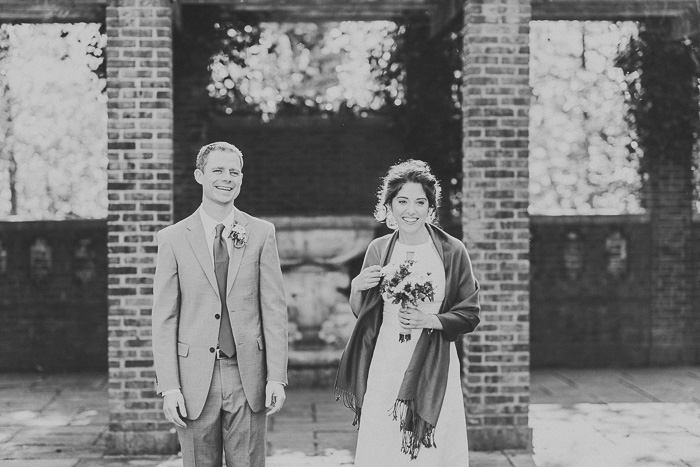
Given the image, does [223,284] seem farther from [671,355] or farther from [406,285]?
[671,355]

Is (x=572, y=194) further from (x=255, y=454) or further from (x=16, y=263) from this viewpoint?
(x=255, y=454)

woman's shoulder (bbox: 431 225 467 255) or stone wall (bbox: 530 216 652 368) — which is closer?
woman's shoulder (bbox: 431 225 467 255)

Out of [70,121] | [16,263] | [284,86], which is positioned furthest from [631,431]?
[70,121]

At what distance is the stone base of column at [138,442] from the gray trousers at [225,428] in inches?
99.9

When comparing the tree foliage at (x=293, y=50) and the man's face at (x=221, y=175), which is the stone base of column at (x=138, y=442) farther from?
the tree foliage at (x=293, y=50)

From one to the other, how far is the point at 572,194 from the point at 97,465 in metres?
15.3

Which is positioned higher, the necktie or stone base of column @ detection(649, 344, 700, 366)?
the necktie

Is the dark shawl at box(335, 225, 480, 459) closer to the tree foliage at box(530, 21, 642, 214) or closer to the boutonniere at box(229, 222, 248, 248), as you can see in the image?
the boutonniere at box(229, 222, 248, 248)

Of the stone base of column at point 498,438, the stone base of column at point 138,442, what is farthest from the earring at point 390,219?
the stone base of column at point 138,442

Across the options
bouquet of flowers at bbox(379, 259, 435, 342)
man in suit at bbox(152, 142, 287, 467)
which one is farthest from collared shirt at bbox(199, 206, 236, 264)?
bouquet of flowers at bbox(379, 259, 435, 342)

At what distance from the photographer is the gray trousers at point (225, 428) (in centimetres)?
375

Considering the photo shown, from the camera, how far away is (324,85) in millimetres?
15023

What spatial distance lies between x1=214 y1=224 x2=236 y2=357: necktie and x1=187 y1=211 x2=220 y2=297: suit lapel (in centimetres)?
3

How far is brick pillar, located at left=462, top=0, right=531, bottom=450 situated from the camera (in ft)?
20.9
